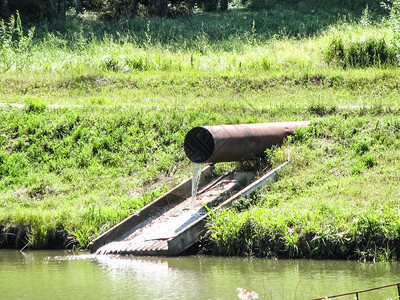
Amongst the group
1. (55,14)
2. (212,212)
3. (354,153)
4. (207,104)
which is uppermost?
(55,14)

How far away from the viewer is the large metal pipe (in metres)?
13.4

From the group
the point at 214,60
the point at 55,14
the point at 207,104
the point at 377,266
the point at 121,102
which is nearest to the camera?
the point at 377,266

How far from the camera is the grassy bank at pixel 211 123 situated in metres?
11.8

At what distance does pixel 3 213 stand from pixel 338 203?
6896mm

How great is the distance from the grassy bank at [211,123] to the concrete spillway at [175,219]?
0.35 meters

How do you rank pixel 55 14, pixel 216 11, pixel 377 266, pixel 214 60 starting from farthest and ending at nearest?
pixel 216 11
pixel 55 14
pixel 214 60
pixel 377 266

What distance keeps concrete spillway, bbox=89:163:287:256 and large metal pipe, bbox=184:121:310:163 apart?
68 cm

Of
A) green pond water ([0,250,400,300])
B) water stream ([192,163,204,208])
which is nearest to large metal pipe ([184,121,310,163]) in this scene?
water stream ([192,163,204,208])

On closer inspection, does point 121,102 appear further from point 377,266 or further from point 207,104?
point 377,266

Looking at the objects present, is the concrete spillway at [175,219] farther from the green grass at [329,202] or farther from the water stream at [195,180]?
the green grass at [329,202]

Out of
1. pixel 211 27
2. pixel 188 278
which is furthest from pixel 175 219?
pixel 211 27

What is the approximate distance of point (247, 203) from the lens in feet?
42.8

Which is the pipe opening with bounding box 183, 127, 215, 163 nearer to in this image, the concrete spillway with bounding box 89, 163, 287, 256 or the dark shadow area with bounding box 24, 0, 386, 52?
the concrete spillway with bounding box 89, 163, 287, 256

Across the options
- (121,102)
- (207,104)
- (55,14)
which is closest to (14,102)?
(121,102)
